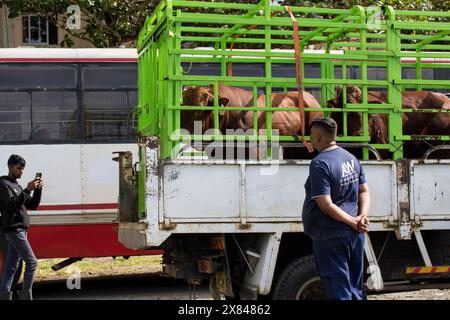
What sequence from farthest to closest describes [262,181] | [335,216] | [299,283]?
[299,283]
[262,181]
[335,216]

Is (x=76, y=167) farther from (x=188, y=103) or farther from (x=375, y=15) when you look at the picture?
(x=375, y=15)

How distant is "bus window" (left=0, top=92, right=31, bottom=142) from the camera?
13.4 meters

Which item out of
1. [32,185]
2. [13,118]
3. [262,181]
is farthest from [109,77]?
[262,181]

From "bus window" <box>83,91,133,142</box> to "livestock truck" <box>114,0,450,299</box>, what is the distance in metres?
4.11

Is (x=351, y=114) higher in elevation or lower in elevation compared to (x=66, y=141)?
higher

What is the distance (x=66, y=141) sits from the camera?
13.5m

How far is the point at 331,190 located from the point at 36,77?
25.0 ft

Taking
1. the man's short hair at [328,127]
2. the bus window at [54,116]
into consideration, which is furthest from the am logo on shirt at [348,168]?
the bus window at [54,116]

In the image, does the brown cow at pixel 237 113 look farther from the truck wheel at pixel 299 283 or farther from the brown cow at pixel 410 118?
the truck wheel at pixel 299 283

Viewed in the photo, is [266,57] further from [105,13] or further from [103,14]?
[103,14]

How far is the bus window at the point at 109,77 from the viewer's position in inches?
544

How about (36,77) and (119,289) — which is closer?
(36,77)

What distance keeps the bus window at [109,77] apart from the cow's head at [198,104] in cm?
465

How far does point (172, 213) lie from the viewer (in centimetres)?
826
